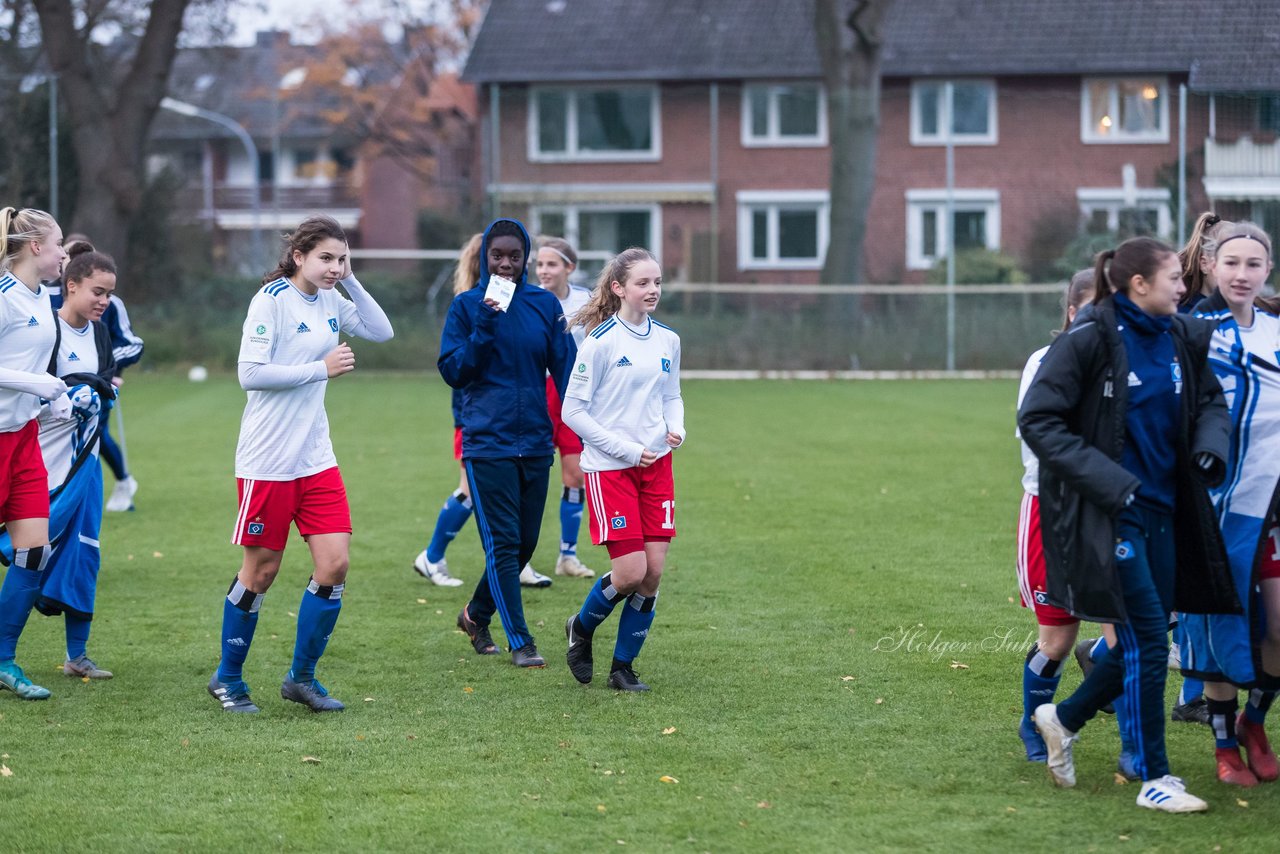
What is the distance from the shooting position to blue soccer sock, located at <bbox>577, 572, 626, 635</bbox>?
6.43m

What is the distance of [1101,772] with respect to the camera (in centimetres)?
524

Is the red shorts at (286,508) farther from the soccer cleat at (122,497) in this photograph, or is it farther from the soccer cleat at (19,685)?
the soccer cleat at (122,497)

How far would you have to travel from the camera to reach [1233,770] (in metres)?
5.11

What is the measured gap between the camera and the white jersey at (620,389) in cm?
634

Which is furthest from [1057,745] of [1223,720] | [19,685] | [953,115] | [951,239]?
[953,115]

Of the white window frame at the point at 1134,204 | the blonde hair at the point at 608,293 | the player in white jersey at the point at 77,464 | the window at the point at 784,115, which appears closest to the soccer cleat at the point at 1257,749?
the blonde hair at the point at 608,293

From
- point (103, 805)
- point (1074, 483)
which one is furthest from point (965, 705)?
point (103, 805)

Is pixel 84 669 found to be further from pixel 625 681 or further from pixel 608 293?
pixel 608 293

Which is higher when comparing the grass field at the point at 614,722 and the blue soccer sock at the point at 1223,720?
the blue soccer sock at the point at 1223,720

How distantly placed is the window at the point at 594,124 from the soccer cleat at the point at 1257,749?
24612 millimetres

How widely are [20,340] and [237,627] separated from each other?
1.45 m

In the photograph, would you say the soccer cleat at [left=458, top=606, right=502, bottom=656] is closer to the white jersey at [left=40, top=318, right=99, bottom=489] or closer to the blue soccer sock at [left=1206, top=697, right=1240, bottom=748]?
the white jersey at [left=40, top=318, right=99, bottom=489]

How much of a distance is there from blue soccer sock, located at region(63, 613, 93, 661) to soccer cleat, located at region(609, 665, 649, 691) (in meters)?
2.33

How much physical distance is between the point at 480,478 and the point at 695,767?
198cm
